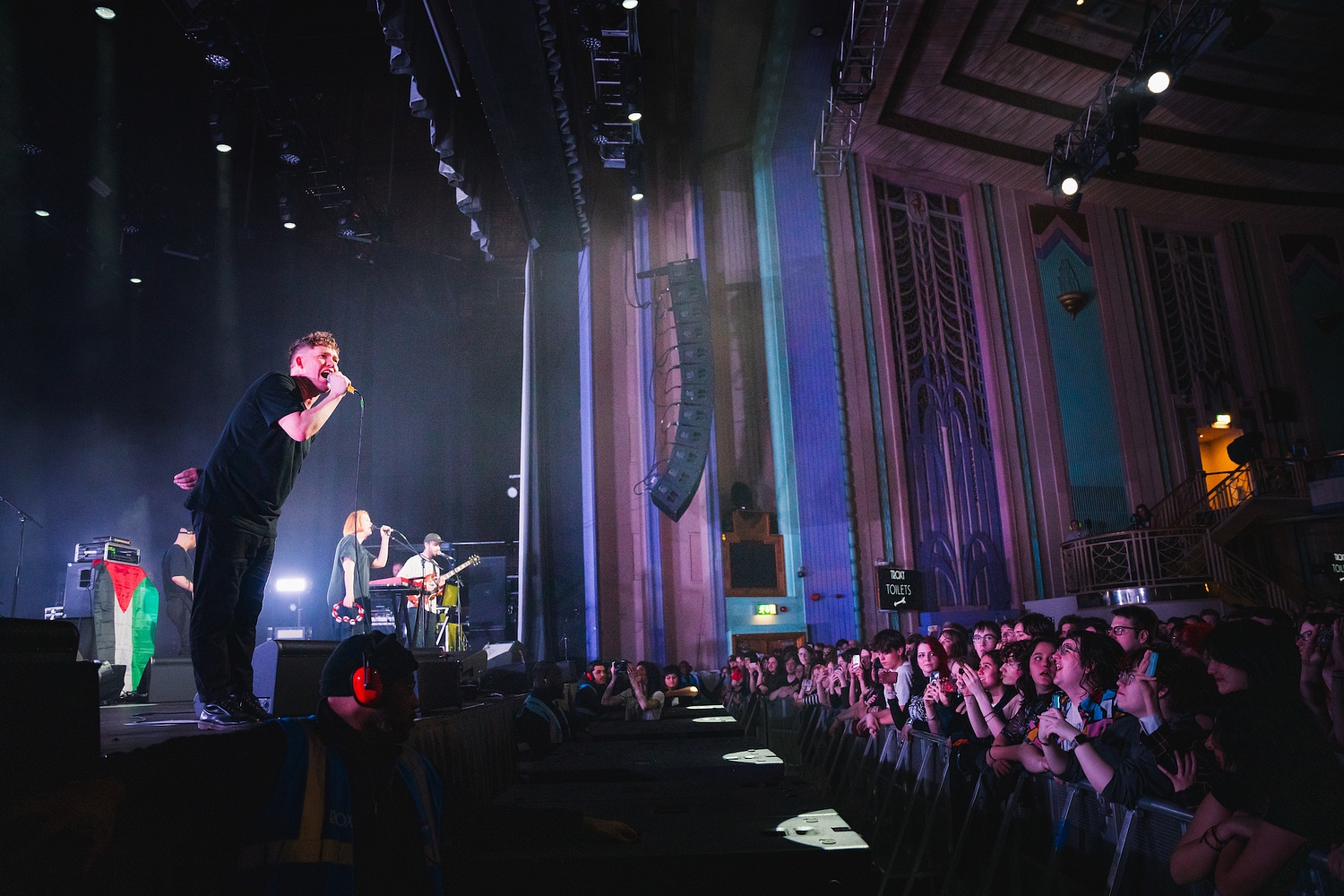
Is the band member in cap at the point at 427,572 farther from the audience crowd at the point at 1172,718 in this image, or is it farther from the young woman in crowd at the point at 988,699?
the young woman in crowd at the point at 988,699

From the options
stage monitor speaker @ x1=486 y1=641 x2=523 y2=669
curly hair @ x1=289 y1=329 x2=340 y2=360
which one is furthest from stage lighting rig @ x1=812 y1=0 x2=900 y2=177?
curly hair @ x1=289 y1=329 x2=340 y2=360

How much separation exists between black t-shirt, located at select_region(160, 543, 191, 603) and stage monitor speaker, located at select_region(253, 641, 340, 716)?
4.33m

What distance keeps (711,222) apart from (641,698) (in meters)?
9.00

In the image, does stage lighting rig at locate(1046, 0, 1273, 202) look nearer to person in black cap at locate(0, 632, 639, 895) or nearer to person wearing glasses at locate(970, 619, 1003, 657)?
person wearing glasses at locate(970, 619, 1003, 657)

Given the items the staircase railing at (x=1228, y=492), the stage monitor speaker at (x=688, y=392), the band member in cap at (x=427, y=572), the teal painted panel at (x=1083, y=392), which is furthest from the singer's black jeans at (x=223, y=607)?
the teal painted panel at (x=1083, y=392)

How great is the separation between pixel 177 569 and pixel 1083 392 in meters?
14.2

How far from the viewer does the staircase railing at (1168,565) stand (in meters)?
12.5

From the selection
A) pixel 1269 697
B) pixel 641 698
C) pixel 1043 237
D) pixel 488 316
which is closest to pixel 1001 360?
pixel 1043 237

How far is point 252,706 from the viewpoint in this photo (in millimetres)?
2832

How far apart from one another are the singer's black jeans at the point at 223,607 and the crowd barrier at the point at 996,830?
8.46 feet

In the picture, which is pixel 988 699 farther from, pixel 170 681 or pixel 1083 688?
pixel 170 681


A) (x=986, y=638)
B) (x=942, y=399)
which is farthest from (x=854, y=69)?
(x=986, y=638)

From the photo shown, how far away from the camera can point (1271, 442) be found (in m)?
15.1

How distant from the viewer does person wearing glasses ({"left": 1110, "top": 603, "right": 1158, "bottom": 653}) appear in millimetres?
4145
